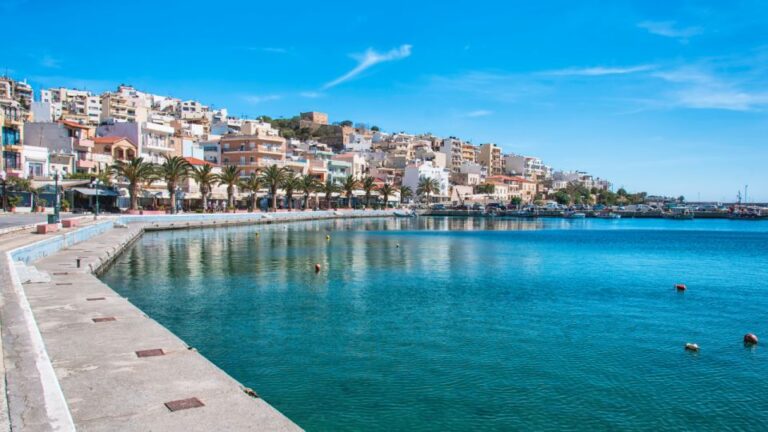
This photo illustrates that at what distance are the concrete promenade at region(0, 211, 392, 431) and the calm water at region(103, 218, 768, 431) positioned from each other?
2.18m

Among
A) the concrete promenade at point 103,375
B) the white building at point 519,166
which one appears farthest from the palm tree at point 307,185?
the white building at point 519,166

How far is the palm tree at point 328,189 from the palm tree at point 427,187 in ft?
94.0

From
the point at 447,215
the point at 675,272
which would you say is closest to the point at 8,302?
the point at 675,272

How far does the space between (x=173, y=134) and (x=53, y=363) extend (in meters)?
79.6

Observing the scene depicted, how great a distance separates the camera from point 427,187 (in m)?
130

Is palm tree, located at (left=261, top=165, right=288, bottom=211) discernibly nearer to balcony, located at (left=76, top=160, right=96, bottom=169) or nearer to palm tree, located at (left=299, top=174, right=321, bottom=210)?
palm tree, located at (left=299, top=174, right=321, bottom=210)

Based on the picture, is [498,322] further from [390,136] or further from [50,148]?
[390,136]

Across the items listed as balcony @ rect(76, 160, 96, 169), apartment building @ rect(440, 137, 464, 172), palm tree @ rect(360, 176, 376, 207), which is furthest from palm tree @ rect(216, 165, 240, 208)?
apartment building @ rect(440, 137, 464, 172)

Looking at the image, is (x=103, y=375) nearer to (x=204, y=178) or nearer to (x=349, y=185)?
(x=204, y=178)

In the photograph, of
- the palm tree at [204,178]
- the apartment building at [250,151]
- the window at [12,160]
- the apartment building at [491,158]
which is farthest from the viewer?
the apartment building at [491,158]

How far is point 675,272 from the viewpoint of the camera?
1339 inches

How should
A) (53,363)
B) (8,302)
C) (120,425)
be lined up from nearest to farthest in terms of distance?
(120,425), (53,363), (8,302)

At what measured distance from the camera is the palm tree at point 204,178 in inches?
2783

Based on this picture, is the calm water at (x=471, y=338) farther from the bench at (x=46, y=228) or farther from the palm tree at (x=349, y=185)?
the palm tree at (x=349, y=185)
